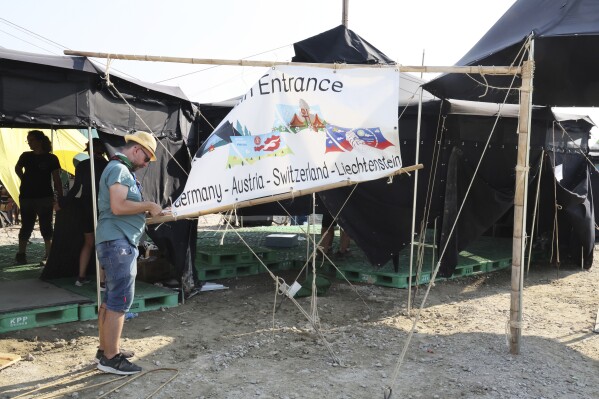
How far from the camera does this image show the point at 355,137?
462cm

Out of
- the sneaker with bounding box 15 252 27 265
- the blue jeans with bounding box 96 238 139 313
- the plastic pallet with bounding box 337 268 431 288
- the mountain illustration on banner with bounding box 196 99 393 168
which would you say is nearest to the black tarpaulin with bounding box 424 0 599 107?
the mountain illustration on banner with bounding box 196 99 393 168

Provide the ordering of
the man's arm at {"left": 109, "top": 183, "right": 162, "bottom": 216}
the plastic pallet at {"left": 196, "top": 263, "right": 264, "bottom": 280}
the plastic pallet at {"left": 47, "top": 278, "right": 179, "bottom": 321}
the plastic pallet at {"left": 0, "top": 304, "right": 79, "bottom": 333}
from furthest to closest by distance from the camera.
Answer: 1. the plastic pallet at {"left": 196, "top": 263, "right": 264, "bottom": 280}
2. the plastic pallet at {"left": 47, "top": 278, "right": 179, "bottom": 321}
3. the plastic pallet at {"left": 0, "top": 304, "right": 79, "bottom": 333}
4. the man's arm at {"left": 109, "top": 183, "right": 162, "bottom": 216}

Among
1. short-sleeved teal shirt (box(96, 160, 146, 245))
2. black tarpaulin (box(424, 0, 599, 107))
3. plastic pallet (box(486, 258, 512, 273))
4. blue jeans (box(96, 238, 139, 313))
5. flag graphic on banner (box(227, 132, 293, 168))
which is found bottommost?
plastic pallet (box(486, 258, 512, 273))

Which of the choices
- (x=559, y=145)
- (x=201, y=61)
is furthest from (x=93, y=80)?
(x=559, y=145)

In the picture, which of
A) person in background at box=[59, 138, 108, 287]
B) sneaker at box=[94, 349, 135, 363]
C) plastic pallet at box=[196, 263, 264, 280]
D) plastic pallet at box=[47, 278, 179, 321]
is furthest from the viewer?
plastic pallet at box=[196, 263, 264, 280]

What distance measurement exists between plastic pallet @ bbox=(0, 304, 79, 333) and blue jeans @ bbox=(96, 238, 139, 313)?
144 cm

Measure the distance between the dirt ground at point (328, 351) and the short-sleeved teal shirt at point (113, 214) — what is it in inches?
43.3

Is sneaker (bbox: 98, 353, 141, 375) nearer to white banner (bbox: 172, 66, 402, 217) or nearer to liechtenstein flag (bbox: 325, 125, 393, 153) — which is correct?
white banner (bbox: 172, 66, 402, 217)

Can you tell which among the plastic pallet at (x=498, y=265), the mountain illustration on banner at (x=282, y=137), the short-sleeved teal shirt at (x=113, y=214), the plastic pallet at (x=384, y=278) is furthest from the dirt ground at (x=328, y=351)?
the plastic pallet at (x=498, y=265)

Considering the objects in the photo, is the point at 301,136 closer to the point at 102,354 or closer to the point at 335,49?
the point at 102,354

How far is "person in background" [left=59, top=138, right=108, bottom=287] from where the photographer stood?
239 inches

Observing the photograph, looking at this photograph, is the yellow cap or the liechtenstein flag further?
the liechtenstein flag

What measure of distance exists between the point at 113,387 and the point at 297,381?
1372 millimetres

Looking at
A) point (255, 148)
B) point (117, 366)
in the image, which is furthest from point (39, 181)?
point (255, 148)
